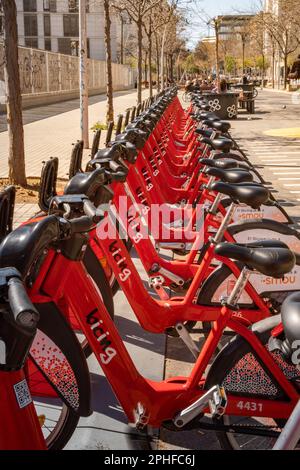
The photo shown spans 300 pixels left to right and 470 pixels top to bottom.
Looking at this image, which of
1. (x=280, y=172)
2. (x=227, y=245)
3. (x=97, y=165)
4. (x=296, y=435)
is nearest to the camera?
(x=296, y=435)

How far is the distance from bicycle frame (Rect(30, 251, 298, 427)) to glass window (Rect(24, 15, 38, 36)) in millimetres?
83359

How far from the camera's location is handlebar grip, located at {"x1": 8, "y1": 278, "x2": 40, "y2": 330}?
4.34 feet

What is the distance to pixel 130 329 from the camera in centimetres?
439

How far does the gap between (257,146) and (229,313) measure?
13.6 m

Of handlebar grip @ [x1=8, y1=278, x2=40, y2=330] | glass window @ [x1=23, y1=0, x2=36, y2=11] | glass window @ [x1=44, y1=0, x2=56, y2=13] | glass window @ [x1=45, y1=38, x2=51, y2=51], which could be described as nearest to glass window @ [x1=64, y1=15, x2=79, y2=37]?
glass window @ [x1=44, y1=0, x2=56, y2=13]

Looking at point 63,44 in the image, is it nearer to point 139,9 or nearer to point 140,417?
point 139,9

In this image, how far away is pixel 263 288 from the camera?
3.78 m

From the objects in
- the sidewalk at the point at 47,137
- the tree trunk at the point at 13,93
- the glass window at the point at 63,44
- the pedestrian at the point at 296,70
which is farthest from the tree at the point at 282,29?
Answer: the tree trunk at the point at 13,93

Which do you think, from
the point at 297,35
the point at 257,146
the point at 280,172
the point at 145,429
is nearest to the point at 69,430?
the point at 145,429

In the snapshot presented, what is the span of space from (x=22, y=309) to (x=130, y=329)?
312cm

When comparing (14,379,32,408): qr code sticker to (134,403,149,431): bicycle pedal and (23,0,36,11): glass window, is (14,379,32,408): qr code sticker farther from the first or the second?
(23,0,36,11): glass window

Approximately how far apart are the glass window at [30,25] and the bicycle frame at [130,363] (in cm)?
8336

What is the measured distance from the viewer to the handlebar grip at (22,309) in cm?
132
